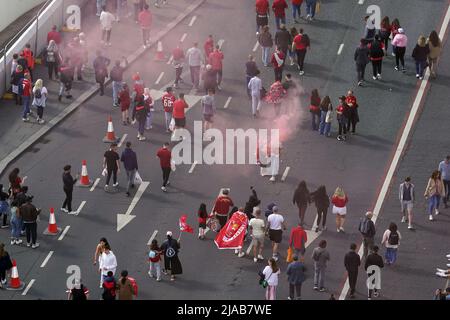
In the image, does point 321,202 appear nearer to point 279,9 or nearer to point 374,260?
point 374,260

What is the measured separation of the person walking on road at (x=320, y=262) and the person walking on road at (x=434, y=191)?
15.1ft

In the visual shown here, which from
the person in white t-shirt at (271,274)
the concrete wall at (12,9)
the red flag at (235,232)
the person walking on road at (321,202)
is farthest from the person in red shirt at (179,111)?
the concrete wall at (12,9)

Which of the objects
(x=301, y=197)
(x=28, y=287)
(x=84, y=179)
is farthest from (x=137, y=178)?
(x=28, y=287)

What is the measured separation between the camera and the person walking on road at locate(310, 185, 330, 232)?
141 feet

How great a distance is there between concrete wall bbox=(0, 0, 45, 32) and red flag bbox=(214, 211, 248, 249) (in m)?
17.6

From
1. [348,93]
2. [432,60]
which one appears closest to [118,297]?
[348,93]

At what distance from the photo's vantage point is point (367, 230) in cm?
4147

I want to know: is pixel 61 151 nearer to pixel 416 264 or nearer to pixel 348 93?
pixel 348 93

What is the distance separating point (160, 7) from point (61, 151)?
10908mm

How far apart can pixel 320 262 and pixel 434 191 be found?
511cm

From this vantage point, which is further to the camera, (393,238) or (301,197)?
(301,197)

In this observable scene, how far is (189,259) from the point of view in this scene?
41.9 metres

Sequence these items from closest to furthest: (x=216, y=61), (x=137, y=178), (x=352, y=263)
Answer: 1. (x=352, y=263)
2. (x=137, y=178)
3. (x=216, y=61)

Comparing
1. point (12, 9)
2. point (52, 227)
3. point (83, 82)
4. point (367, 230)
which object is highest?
point (12, 9)
